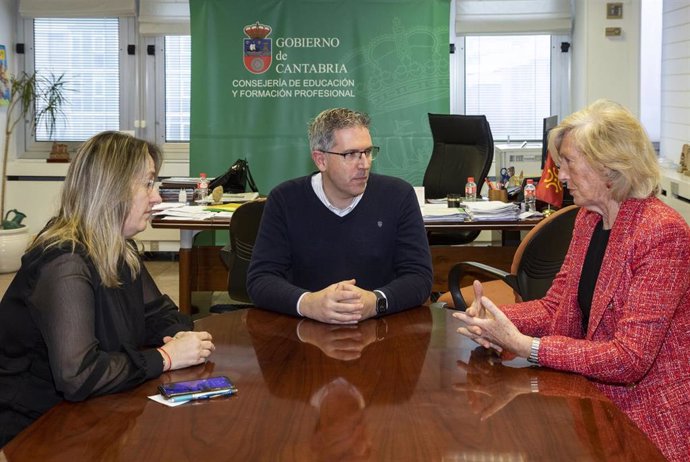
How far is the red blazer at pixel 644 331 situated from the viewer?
1938 millimetres

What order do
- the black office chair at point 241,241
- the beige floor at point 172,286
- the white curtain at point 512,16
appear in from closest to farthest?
the black office chair at point 241,241 < the beige floor at point 172,286 < the white curtain at point 512,16

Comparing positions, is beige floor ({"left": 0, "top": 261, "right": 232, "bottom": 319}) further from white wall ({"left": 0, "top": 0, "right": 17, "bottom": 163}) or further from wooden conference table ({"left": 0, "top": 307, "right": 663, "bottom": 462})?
wooden conference table ({"left": 0, "top": 307, "right": 663, "bottom": 462})

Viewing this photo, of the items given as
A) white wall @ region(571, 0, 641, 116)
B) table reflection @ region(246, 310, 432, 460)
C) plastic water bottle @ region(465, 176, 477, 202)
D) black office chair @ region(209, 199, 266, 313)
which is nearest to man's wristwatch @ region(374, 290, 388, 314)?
table reflection @ region(246, 310, 432, 460)

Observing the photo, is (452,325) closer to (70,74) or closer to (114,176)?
(114,176)

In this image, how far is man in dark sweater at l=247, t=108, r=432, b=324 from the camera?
2.79m

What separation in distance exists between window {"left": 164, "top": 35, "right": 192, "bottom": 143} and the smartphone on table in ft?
22.1

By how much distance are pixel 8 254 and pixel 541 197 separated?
481cm

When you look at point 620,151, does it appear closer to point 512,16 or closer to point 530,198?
point 530,198

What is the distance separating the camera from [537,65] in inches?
313

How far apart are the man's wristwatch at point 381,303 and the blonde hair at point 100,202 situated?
748mm

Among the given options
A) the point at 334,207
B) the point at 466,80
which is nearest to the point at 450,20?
the point at 466,80

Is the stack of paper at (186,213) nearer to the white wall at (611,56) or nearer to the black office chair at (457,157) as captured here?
the black office chair at (457,157)

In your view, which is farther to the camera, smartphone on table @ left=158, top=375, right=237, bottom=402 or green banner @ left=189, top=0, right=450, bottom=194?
green banner @ left=189, top=0, right=450, bottom=194

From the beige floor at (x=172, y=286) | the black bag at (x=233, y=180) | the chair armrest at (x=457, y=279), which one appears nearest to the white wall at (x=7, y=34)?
the beige floor at (x=172, y=286)
